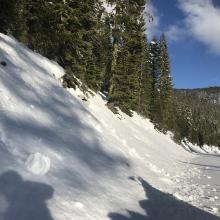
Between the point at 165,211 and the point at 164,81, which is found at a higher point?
the point at 164,81

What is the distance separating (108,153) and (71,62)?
11627mm

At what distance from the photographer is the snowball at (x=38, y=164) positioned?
836 cm

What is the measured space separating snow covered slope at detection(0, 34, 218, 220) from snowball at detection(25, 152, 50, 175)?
0.02m

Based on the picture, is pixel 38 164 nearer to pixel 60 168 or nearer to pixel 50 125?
pixel 60 168

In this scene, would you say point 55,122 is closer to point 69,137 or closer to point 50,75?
point 69,137

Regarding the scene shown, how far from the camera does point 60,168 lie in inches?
371

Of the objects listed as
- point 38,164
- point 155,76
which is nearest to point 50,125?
point 38,164

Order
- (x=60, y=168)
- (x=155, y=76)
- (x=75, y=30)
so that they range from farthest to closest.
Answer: (x=155, y=76) < (x=75, y=30) < (x=60, y=168)

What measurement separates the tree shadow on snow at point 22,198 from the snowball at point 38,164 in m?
0.51

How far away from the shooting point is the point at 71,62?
24.6 meters

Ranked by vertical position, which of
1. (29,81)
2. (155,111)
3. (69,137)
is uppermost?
(155,111)

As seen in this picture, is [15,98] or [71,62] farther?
[71,62]

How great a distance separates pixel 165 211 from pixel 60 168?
271 cm

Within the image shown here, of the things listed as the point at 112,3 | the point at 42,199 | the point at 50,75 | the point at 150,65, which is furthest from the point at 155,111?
the point at 42,199
